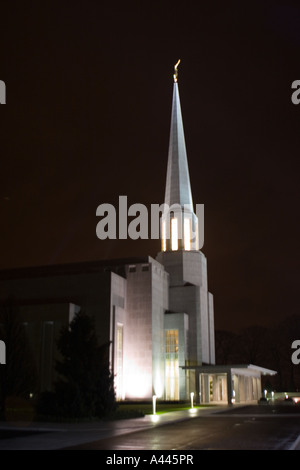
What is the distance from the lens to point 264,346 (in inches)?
3593

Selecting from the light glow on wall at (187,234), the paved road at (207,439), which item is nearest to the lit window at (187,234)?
the light glow on wall at (187,234)

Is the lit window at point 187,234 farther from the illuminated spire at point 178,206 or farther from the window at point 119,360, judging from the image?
the window at point 119,360

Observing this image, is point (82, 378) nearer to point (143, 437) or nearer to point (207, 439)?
point (143, 437)

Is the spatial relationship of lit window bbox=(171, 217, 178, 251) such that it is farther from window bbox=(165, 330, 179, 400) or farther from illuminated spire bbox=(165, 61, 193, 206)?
window bbox=(165, 330, 179, 400)

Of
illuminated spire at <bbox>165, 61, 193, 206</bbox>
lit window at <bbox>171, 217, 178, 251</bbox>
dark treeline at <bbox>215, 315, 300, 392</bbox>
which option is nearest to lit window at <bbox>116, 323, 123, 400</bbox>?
lit window at <bbox>171, 217, 178, 251</bbox>

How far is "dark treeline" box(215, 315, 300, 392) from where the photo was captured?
88.7 m

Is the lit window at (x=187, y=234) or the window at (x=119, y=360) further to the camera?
the lit window at (x=187, y=234)

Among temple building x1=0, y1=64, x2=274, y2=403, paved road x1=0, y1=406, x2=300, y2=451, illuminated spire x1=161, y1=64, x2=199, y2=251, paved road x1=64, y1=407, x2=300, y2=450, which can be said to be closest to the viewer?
paved road x1=64, y1=407, x2=300, y2=450

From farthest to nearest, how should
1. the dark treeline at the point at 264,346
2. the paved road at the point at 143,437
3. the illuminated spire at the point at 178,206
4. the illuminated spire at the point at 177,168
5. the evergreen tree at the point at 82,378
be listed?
the dark treeline at the point at 264,346 → the illuminated spire at the point at 177,168 → the illuminated spire at the point at 178,206 → the evergreen tree at the point at 82,378 → the paved road at the point at 143,437

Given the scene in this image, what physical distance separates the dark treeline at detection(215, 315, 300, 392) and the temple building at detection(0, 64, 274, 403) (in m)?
26.8

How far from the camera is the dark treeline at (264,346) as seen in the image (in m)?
88.7

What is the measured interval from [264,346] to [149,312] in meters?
47.0

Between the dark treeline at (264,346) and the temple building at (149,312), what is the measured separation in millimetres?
26810

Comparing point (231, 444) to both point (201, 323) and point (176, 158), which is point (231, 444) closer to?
point (201, 323)
